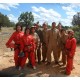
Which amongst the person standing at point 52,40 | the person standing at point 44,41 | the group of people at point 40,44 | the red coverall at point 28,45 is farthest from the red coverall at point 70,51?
the red coverall at point 28,45

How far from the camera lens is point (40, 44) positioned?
28.7 ft

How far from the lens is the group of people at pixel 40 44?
26.7 feet

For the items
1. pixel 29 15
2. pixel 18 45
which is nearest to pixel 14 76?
pixel 18 45

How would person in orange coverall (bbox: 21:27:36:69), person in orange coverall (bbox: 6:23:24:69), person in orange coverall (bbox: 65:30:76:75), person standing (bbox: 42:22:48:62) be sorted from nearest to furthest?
person in orange coverall (bbox: 65:30:76:75) < person in orange coverall (bbox: 21:27:36:69) < person in orange coverall (bbox: 6:23:24:69) < person standing (bbox: 42:22:48:62)

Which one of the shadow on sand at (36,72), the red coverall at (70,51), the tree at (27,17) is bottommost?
the shadow on sand at (36,72)

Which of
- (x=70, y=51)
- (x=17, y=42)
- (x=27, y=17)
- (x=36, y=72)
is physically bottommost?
(x=36, y=72)

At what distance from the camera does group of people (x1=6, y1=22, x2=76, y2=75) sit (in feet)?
26.7

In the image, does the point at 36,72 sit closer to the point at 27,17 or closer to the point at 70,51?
the point at 70,51

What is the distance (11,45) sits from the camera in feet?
27.8

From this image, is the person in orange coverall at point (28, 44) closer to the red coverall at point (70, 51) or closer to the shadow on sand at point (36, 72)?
the shadow on sand at point (36, 72)

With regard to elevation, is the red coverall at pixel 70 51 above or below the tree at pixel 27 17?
below

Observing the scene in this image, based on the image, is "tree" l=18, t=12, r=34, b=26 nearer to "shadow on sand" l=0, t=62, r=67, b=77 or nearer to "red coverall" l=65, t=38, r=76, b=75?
"shadow on sand" l=0, t=62, r=67, b=77

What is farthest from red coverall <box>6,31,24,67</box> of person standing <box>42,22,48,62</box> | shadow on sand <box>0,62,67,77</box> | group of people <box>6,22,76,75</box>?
person standing <box>42,22,48,62</box>

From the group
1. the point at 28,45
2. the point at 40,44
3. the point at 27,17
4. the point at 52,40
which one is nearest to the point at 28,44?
the point at 28,45
